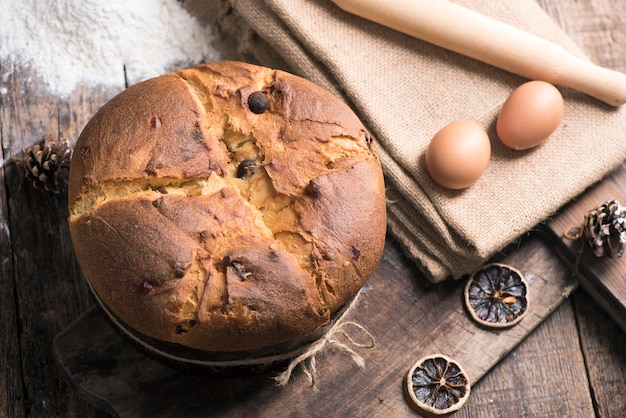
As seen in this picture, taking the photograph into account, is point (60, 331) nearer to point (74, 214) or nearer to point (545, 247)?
point (74, 214)

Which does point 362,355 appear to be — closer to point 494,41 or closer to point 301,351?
point 301,351

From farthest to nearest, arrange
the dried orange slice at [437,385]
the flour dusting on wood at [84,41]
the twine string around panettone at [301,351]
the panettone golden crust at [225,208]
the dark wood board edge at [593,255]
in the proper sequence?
1. the flour dusting on wood at [84,41]
2. the dark wood board edge at [593,255]
3. the dried orange slice at [437,385]
4. the twine string around panettone at [301,351]
5. the panettone golden crust at [225,208]

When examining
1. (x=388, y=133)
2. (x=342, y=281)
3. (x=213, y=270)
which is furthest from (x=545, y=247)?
(x=213, y=270)

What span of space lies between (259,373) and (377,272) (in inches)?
16.5

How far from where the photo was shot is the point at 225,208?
1.51m

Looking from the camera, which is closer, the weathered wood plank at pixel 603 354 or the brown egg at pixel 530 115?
the brown egg at pixel 530 115

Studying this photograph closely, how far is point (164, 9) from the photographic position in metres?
2.14

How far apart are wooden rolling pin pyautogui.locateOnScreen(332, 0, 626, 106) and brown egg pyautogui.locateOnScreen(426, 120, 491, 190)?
226 millimetres

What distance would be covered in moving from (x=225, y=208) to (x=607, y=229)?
3.23 feet

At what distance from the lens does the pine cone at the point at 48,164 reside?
192 centimetres

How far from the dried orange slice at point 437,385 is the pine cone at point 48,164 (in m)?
1.03

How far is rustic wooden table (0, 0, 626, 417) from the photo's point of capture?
1.89 meters

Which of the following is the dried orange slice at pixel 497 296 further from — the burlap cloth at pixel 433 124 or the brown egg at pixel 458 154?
the brown egg at pixel 458 154

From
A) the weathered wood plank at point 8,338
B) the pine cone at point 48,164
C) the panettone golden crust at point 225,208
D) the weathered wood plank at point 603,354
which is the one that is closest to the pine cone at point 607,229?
the weathered wood plank at point 603,354
